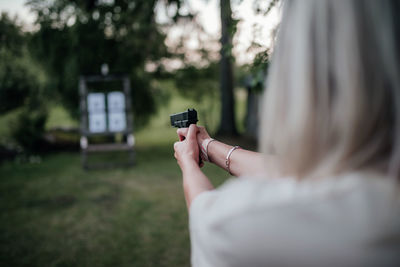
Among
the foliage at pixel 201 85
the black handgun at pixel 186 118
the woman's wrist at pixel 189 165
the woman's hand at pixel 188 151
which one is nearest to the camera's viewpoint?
the woman's wrist at pixel 189 165

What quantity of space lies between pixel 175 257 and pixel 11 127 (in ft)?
23.0

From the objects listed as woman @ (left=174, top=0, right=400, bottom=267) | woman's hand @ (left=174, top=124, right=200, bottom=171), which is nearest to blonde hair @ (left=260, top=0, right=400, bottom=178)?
woman @ (left=174, top=0, right=400, bottom=267)

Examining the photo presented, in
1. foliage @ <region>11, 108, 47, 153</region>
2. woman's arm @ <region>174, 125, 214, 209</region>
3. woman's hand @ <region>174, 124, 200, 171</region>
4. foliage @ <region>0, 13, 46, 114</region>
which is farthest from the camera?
foliage @ <region>0, 13, 46, 114</region>

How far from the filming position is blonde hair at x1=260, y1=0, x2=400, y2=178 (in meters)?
0.57

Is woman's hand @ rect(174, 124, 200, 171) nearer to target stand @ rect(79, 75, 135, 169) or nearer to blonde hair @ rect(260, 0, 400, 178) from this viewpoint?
blonde hair @ rect(260, 0, 400, 178)

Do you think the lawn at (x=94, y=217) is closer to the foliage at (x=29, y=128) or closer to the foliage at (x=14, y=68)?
the foliage at (x=29, y=128)

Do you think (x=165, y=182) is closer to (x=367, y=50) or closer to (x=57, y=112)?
(x=367, y=50)

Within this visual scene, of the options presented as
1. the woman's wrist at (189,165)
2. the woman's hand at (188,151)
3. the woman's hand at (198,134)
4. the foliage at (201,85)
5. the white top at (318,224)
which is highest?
the foliage at (201,85)

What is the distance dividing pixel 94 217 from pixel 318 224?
374cm

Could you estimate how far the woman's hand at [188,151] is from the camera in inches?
44.5

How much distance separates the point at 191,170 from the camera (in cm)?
100

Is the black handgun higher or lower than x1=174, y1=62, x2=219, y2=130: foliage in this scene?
lower

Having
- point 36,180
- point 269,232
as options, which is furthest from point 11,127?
point 269,232

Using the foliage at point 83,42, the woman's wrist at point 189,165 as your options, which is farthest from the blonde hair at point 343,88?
the foliage at point 83,42
